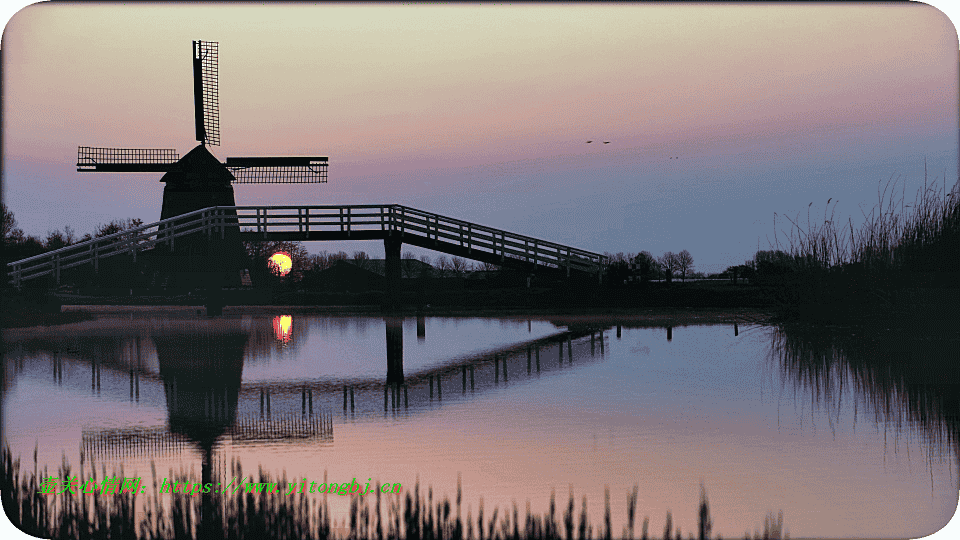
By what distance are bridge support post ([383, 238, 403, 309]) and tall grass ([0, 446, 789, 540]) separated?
20.2 metres

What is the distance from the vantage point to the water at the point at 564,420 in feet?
19.3

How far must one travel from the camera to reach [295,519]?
17.1 ft

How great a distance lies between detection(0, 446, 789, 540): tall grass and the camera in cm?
493

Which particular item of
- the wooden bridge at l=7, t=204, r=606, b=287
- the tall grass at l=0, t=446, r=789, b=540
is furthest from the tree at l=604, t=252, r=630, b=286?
the tall grass at l=0, t=446, r=789, b=540

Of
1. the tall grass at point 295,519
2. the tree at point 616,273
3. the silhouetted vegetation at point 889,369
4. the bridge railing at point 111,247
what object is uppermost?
the bridge railing at point 111,247

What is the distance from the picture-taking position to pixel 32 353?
1697 cm

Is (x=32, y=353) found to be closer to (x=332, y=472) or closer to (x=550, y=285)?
(x=332, y=472)

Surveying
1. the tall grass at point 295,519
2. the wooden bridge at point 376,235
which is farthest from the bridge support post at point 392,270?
the tall grass at point 295,519

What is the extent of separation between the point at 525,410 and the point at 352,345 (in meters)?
9.52

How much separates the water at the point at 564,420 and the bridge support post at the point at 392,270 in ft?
29.2

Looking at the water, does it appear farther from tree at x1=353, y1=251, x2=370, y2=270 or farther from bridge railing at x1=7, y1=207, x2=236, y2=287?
tree at x1=353, y1=251, x2=370, y2=270

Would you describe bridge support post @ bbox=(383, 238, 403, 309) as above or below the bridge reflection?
above

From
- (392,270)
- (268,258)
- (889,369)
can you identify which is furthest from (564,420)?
(268,258)

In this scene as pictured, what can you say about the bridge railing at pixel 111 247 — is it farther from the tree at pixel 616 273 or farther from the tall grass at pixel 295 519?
the tall grass at pixel 295 519
